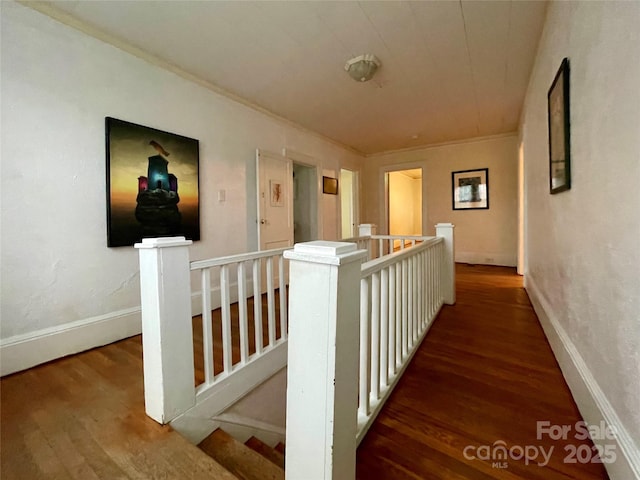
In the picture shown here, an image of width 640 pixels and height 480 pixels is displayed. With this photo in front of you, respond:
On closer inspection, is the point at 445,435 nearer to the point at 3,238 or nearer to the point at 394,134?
the point at 3,238

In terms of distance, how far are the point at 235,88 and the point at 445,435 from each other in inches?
131

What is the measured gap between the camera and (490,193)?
489 cm

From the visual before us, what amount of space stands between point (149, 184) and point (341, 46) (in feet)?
6.44

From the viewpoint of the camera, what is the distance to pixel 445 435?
45.4 inches

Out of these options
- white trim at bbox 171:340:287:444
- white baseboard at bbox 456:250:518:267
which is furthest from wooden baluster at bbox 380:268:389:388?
white baseboard at bbox 456:250:518:267

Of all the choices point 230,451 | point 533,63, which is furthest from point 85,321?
point 533,63

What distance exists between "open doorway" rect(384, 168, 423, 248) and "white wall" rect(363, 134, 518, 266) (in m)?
1.34

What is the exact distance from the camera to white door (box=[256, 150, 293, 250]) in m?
3.40

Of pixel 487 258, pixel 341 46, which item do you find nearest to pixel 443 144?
pixel 487 258

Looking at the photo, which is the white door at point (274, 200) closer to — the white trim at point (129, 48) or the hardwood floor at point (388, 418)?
the white trim at point (129, 48)

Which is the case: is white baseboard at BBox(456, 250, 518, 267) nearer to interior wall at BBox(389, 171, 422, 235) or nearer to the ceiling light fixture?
interior wall at BBox(389, 171, 422, 235)

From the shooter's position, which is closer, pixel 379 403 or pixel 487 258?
pixel 379 403

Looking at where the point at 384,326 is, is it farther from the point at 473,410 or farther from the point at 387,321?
the point at 473,410

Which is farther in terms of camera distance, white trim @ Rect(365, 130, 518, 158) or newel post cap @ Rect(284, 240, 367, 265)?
white trim @ Rect(365, 130, 518, 158)
